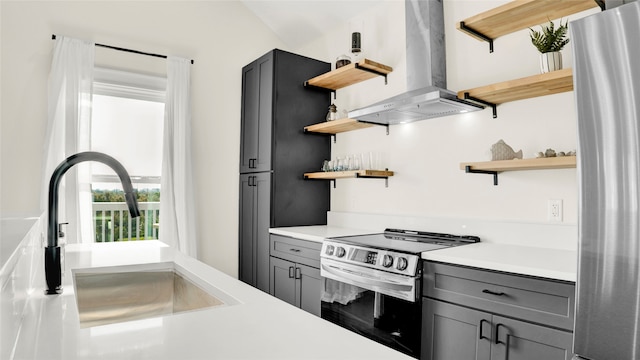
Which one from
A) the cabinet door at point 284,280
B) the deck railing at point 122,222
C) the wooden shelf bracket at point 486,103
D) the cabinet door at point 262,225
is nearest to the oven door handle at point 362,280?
the cabinet door at point 284,280

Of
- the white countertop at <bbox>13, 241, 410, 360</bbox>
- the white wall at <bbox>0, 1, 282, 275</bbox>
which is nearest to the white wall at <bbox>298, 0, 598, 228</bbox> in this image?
the white wall at <bbox>0, 1, 282, 275</bbox>

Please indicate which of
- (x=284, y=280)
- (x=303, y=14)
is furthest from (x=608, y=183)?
(x=303, y=14)

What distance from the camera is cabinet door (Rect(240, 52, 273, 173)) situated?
3.68 meters

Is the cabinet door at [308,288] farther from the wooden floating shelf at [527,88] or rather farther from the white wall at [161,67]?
the wooden floating shelf at [527,88]

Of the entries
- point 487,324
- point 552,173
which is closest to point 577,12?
point 552,173

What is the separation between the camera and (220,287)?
1271 mm

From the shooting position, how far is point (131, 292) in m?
1.58

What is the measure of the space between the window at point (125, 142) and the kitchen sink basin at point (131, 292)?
217 cm

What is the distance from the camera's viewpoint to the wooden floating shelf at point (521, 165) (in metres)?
2.02

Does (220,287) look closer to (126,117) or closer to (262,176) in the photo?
(262,176)

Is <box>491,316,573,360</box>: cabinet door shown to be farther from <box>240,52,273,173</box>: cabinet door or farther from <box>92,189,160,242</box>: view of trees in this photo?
<box>92,189,160,242</box>: view of trees

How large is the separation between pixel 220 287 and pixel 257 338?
0.48 metres

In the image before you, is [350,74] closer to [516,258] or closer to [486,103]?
[486,103]

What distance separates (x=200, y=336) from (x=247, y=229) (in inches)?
124
